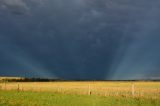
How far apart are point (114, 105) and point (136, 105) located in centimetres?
194

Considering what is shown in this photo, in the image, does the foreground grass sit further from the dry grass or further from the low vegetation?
the dry grass

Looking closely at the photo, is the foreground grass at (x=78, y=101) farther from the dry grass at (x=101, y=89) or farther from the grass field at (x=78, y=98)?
the dry grass at (x=101, y=89)

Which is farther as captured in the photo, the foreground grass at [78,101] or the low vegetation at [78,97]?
the low vegetation at [78,97]

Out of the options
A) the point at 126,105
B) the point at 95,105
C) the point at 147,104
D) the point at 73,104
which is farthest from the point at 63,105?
the point at 147,104

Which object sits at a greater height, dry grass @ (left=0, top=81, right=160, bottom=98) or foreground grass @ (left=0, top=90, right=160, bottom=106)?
dry grass @ (left=0, top=81, right=160, bottom=98)

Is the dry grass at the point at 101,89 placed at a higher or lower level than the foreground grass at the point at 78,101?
higher

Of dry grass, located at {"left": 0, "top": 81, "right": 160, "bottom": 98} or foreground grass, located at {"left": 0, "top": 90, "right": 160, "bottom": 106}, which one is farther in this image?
dry grass, located at {"left": 0, "top": 81, "right": 160, "bottom": 98}

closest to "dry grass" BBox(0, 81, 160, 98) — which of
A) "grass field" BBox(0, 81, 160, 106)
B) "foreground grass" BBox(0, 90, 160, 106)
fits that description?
"grass field" BBox(0, 81, 160, 106)

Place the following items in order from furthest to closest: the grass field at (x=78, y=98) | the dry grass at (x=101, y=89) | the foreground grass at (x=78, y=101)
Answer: the dry grass at (x=101, y=89) < the grass field at (x=78, y=98) < the foreground grass at (x=78, y=101)

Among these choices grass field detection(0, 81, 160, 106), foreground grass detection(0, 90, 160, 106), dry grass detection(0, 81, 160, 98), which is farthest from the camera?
dry grass detection(0, 81, 160, 98)

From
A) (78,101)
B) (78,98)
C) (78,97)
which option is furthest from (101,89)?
(78,101)

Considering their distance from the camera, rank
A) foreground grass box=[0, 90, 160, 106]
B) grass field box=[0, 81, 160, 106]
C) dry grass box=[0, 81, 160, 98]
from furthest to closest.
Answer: dry grass box=[0, 81, 160, 98]
grass field box=[0, 81, 160, 106]
foreground grass box=[0, 90, 160, 106]

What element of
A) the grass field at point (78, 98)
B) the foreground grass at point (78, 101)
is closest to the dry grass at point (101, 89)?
the grass field at point (78, 98)

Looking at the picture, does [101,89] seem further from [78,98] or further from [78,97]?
[78,98]
